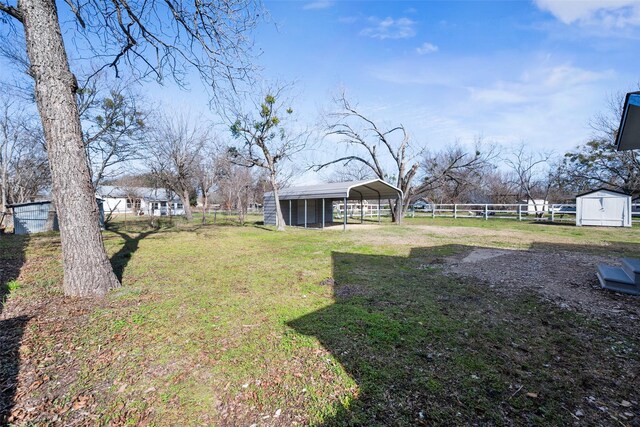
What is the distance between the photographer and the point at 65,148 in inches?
155

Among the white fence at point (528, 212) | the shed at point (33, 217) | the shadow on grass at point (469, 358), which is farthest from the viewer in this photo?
the white fence at point (528, 212)

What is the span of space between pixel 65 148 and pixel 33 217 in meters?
14.3

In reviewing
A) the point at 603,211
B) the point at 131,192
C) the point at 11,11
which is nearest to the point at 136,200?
the point at 131,192

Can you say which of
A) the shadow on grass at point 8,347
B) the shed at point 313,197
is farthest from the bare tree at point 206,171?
the shadow on grass at point 8,347

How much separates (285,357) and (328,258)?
471cm

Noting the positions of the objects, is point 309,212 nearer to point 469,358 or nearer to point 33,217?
point 33,217

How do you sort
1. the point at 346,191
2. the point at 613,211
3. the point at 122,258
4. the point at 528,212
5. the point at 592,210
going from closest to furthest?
1. the point at 122,258
2. the point at 346,191
3. the point at 613,211
4. the point at 592,210
5. the point at 528,212

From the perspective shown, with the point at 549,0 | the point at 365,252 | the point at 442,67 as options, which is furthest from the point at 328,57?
the point at 365,252

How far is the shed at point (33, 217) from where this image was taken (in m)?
13.3

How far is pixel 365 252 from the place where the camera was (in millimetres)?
8180

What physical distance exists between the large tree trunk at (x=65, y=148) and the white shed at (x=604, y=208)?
20.7m

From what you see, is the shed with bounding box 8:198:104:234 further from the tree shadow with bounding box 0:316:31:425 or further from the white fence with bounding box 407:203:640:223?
the white fence with bounding box 407:203:640:223

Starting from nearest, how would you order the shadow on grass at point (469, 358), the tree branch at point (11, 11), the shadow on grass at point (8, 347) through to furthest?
the shadow on grass at point (469, 358)
the shadow on grass at point (8, 347)
the tree branch at point (11, 11)

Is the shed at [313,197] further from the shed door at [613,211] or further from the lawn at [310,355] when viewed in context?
the lawn at [310,355]
